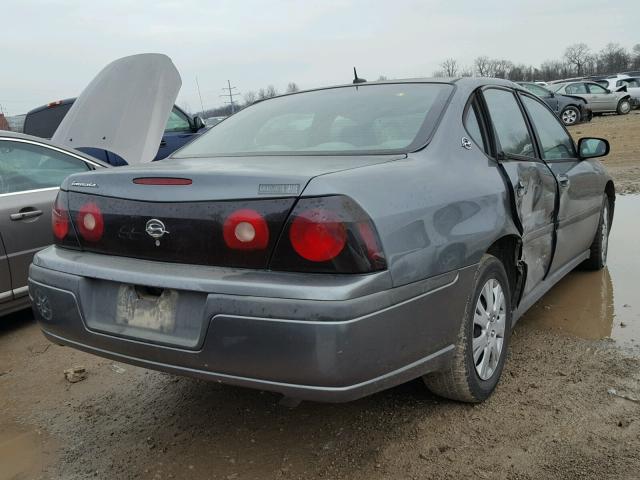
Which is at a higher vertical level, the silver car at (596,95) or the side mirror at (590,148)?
the side mirror at (590,148)

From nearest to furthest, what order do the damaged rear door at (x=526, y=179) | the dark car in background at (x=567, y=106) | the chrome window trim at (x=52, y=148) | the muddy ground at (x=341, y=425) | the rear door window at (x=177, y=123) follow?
1. the muddy ground at (x=341, y=425)
2. the damaged rear door at (x=526, y=179)
3. the chrome window trim at (x=52, y=148)
4. the rear door window at (x=177, y=123)
5. the dark car in background at (x=567, y=106)

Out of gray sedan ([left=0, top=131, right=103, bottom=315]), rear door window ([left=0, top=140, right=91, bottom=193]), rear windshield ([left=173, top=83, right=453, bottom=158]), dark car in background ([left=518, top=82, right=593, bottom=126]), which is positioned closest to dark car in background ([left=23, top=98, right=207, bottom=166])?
rear door window ([left=0, top=140, right=91, bottom=193])

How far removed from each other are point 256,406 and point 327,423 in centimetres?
40

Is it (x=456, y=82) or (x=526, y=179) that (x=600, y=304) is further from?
(x=456, y=82)

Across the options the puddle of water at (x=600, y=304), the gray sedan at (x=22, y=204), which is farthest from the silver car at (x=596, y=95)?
the gray sedan at (x=22, y=204)

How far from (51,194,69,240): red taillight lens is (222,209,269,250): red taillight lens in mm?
910

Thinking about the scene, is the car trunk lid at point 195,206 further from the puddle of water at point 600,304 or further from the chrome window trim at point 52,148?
the chrome window trim at point 52,148

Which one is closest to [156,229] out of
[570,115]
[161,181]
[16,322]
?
[161,181]

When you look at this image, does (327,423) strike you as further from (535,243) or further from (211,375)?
(535,243)

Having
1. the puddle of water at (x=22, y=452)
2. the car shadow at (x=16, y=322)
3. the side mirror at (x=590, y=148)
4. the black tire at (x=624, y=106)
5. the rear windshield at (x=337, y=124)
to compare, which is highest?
the rear windshield at (x=337, y=124)

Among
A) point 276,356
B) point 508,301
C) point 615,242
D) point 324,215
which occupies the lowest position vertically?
point 615,242

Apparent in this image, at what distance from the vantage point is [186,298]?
6.78 ft

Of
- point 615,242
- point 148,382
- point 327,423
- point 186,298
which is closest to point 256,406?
point 327,423

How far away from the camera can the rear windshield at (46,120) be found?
8.55 m
